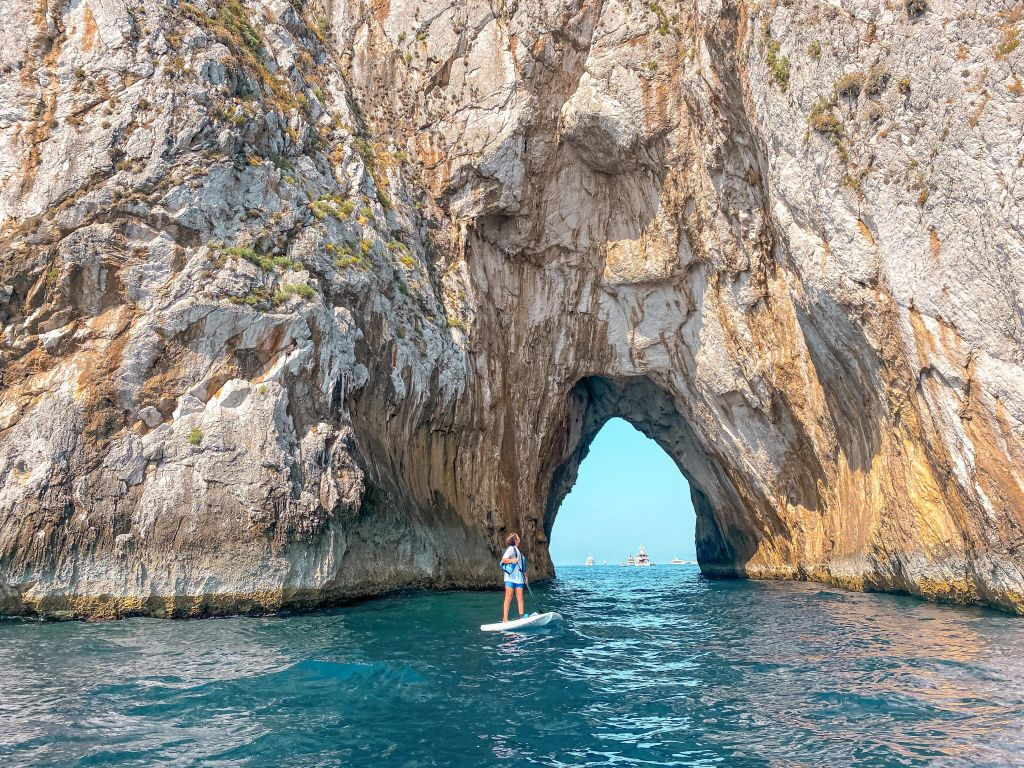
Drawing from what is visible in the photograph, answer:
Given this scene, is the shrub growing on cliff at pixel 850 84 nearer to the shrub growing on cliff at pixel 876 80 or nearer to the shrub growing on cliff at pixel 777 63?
the shrub growing on cliff at pixel 876 80

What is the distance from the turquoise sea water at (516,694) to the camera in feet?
23.9

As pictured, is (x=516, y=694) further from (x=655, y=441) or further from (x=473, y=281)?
(x=655, y=441)

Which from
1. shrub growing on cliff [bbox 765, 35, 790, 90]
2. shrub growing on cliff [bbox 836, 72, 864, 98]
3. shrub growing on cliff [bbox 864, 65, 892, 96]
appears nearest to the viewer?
shrub growing on cliff [bbox 864, 65, 892, 96]

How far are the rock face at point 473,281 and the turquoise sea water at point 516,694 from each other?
383cm

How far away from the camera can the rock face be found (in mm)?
17531

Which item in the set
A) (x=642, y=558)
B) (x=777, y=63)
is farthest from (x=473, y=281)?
(x=642, y=558)

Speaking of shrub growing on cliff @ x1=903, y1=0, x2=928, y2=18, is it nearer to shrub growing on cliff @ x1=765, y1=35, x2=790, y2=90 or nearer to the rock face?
the rock face

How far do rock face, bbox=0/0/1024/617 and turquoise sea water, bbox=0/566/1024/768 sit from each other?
3829mm

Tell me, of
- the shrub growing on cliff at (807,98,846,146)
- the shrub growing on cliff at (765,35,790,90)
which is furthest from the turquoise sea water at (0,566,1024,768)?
the shrub growing on cliff at (765,35,790,90)

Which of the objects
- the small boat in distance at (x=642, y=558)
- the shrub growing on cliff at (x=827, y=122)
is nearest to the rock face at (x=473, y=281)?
the shrub growing on cliff at (x=827, y=122)

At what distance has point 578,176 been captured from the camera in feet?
105

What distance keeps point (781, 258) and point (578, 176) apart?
10111mm

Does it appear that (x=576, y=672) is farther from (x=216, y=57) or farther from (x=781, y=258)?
(x=216, y=57)

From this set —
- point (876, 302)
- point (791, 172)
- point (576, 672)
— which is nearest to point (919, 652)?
point (576, 672)
